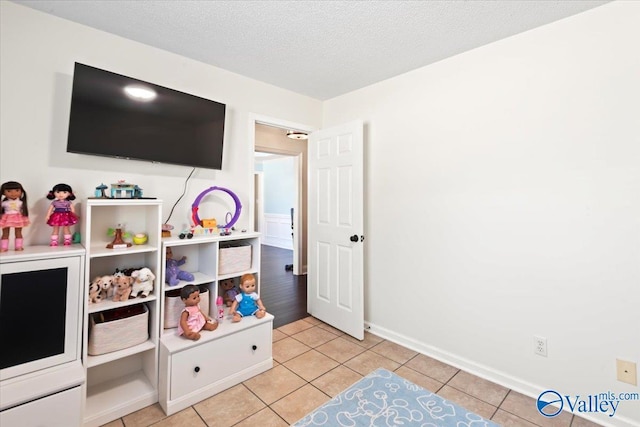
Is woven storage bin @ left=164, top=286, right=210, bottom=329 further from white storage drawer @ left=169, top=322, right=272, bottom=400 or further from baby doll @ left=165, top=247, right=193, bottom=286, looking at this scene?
white storage drawer @ left=169, top=322, right=272, bottom=400

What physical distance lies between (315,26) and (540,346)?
2564 mm

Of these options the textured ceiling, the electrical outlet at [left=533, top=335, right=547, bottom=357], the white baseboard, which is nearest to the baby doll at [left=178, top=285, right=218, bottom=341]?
the white baseboard

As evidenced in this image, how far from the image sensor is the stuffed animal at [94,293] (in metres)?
1.71

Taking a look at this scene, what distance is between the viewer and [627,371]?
64.4 inches

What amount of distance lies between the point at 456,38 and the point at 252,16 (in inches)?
55.4

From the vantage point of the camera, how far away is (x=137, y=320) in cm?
183

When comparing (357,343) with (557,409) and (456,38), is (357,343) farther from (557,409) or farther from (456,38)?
(456,38)

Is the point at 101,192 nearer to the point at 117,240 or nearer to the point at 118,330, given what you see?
the point at 117,240

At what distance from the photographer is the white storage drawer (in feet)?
5.90

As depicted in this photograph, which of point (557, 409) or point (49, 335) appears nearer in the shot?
point (49, 335)

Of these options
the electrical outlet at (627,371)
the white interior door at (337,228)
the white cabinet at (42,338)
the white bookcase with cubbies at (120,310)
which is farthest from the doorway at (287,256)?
the electrical outlet at (627,371)

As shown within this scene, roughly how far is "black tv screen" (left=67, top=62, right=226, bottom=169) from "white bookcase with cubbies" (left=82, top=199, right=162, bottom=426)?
40 centimetres

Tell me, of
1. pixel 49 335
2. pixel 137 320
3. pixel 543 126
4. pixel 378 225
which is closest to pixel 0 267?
pixel 49 335

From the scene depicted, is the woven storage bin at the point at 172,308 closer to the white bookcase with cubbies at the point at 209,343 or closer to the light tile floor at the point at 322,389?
the white bookcase with cubbies at the point at 209,343
